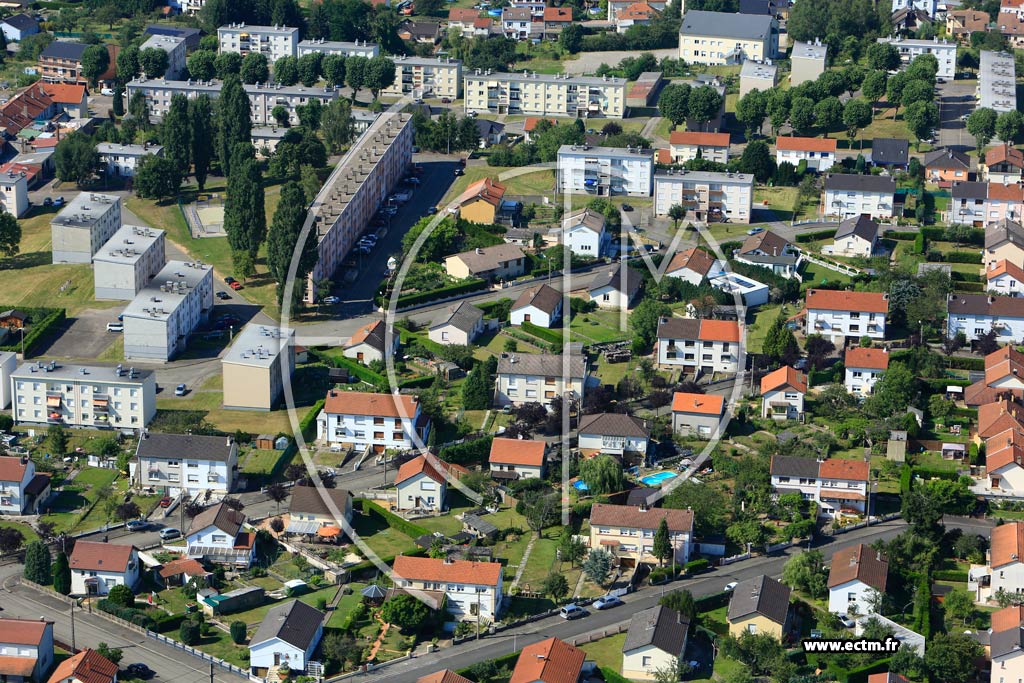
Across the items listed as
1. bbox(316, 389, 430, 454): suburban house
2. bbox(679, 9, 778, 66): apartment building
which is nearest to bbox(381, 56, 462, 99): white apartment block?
bbox(679, 9, 778, 66): apartment building

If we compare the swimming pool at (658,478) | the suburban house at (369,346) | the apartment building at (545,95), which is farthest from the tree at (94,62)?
the swimming pool at (658,478)

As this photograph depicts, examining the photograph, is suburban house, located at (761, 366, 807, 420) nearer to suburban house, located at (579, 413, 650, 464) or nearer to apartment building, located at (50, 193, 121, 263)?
suburban house, located at (579, 413, 650, 464)

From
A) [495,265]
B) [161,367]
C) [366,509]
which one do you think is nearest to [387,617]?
[366,509]

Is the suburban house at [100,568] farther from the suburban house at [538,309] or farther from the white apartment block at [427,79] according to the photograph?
the white apartment block at [427,79]

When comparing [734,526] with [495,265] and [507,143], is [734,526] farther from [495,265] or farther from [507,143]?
[507,143]

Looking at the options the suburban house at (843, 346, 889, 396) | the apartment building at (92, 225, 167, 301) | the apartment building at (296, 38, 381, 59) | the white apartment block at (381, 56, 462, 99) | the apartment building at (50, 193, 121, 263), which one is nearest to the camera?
the suburban house at (843, 346, 889, 396)

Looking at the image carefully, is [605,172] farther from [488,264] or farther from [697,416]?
[697,416]
